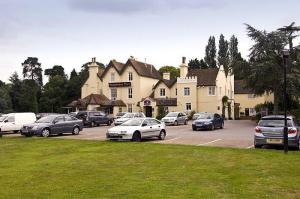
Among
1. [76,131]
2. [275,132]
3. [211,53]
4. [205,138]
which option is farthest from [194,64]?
[275,132]

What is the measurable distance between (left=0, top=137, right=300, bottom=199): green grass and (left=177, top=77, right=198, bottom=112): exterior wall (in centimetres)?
5410

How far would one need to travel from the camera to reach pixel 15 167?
624 inches

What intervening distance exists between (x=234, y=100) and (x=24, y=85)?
48181 mm

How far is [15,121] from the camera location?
122 ft

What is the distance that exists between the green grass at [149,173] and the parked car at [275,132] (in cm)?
177

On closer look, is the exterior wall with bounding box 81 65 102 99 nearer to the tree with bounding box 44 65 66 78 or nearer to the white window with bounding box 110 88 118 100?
the white window with bounding box 110 88 118 100

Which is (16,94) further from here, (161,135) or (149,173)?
(149,173)

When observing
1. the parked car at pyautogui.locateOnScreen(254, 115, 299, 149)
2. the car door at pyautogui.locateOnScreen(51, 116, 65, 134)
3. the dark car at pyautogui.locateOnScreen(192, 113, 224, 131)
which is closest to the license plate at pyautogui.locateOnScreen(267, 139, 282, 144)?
the parked car at pyautogui.locateOnScreen(254, 115, 299, 149)

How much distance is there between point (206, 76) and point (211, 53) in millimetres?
55281

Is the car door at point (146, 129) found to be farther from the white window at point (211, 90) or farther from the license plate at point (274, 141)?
the white window at point (211, 90)

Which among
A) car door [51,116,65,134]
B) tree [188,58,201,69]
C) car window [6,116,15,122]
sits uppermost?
tree [188,58,201,69]

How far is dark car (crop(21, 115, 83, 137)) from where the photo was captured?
105 ft

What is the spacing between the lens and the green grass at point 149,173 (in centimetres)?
1131

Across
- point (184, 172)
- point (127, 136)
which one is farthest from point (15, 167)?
point (127, 136)
